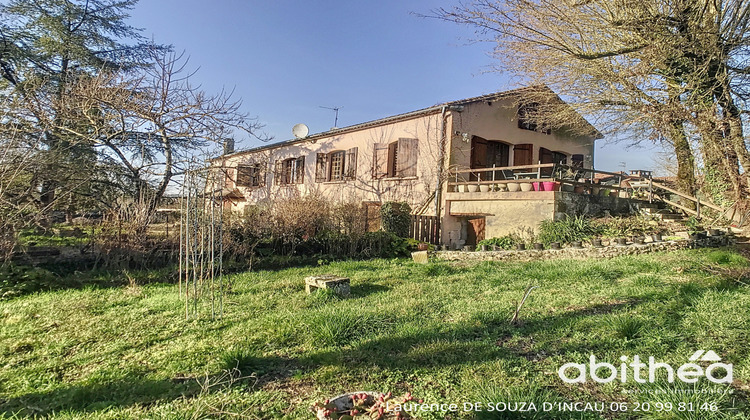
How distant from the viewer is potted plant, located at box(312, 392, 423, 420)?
84.4 inches

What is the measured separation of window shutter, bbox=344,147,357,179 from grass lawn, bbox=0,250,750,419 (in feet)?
33.1

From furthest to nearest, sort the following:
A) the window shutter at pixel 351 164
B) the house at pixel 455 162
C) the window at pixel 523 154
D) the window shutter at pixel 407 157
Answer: the window shutter at pixel 351 164, the window at pixel 523 154, the window shutter at pixel 407 157, the house at pixel 455 162

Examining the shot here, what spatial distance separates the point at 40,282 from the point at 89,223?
4.91ft

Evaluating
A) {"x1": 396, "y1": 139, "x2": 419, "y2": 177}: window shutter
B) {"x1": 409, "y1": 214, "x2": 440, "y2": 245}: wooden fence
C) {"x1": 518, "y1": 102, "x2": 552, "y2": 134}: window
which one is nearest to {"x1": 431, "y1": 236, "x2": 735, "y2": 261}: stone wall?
{"x1": 409, "y1": 214, "x2": 440, "y2": 245}: wooden fence

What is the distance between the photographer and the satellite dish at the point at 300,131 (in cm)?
1812

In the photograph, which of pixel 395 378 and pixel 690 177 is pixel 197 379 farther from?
pixel 690 177

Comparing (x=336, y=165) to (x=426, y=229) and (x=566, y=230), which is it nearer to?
(x=426, y=229)

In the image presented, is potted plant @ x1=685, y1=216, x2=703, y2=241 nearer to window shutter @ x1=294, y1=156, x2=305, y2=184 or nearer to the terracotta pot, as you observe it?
the terracotta pot

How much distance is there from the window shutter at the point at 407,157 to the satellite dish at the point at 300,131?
6.37 m

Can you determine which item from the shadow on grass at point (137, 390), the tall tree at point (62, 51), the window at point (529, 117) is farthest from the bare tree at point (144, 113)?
the window at point (529, 117)

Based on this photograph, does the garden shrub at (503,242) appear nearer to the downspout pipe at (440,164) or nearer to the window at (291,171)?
the downspout pipe at (440,164)

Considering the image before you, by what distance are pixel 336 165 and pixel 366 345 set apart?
Answer: 13.8 m

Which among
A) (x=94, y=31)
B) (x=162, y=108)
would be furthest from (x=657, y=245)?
(x=94, y=31)

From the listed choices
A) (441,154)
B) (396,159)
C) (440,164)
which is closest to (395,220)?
(440,164)
